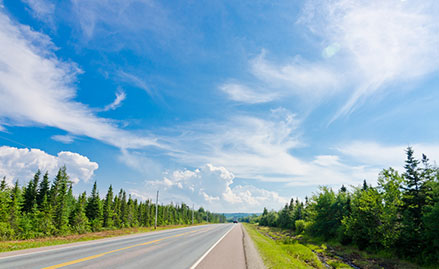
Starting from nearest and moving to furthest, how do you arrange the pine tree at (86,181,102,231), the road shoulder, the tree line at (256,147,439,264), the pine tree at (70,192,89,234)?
the road shoulder, the tree line at (256,147,439,264), the pine tree at (70,192,89,234), the pine tree at (86,181,102,231)

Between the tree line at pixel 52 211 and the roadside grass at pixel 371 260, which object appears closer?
the roadside grass at pixel 371 260

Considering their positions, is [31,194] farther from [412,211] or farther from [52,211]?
[412,211]

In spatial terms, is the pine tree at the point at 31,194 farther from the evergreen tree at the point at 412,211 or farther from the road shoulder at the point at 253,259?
the evergreen tree at the point at 412,211

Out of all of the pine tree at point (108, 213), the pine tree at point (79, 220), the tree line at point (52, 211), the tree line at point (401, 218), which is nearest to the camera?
the tree line at point (401, 218)

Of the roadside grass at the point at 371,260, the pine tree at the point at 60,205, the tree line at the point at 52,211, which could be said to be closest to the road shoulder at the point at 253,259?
the roadside grass at the point at 371,260

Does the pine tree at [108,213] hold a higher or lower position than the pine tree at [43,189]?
lower

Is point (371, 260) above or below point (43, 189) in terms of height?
below

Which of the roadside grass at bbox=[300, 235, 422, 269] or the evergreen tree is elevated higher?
the evergreen tree

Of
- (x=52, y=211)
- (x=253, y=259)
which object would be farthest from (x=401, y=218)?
(x=52, y=211)

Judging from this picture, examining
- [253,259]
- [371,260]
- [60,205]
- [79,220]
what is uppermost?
[60,205]

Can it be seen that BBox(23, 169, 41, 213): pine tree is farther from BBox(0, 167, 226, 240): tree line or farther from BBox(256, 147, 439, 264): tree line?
BBox(256, 147, 439, 264): tree line

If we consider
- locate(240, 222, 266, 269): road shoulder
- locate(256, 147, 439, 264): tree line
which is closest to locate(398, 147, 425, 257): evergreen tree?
locate(256, 147, 439, 264): tree line

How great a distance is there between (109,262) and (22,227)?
36.4 meters

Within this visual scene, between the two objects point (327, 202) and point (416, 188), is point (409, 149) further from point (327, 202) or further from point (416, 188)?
point (327, 202)
